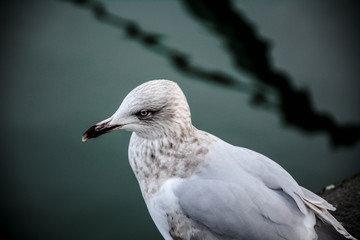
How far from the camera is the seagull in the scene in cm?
160

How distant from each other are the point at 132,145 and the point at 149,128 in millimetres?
176

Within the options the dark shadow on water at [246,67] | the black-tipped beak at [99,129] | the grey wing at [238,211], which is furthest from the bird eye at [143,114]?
the dark shadow on water at [246,67]

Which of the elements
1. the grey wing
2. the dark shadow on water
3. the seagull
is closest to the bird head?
the seagull

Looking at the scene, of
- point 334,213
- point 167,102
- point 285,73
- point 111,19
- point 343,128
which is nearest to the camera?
point 167,102

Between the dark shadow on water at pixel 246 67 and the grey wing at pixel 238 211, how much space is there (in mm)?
2687

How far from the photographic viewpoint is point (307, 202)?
167 cm

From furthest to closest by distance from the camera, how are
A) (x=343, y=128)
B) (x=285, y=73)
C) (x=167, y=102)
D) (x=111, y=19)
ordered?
(x=111, y=19) → (x=285, y=73) → (x=343, y=128) → (x=167, y=102)

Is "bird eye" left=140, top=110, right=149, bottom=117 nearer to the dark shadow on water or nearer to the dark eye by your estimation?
the dark eye

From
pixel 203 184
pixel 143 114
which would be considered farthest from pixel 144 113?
pixel 203 184

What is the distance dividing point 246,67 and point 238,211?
11.3 ft

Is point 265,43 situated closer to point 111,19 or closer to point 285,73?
point 285,73

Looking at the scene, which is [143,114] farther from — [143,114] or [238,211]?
[238,211]

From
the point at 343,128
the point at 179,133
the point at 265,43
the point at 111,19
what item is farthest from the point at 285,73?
the point at 179,133

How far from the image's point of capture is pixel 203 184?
5.44ft
